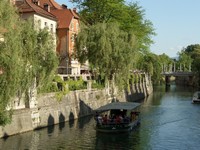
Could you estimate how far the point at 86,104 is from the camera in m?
48.3

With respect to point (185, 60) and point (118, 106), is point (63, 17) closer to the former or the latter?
point (118, 106)

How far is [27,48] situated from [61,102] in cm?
1211

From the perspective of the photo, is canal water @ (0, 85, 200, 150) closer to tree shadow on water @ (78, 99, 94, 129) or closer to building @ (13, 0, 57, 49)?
tree shadow on water @ (78, 99, 94, 129)

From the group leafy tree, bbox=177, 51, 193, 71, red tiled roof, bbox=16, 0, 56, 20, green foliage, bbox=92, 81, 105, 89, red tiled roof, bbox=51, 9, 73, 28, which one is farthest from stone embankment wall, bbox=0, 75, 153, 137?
leafy tree, bbox=177, 51, 193, 71

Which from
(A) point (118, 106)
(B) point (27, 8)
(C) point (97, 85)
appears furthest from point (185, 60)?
(A) point (118, 106)

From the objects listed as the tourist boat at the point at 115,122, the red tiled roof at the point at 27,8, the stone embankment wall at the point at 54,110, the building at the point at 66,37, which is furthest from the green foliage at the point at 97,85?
the red tiled roof at the point at 27,8

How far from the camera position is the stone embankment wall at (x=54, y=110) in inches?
1345

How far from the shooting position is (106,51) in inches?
1950

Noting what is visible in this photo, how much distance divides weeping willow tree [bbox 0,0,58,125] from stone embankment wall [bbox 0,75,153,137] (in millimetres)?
4113

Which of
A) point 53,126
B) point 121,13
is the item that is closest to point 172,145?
point 53,126

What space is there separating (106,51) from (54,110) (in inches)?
493

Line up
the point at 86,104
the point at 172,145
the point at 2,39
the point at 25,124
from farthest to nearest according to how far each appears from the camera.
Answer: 1. the point at 86,104
2. the point at 25,124
3. the point at 172,145
4. the point at 2,39

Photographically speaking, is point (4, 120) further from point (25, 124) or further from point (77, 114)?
point (77, 114)

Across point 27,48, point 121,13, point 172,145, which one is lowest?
point 172,145
